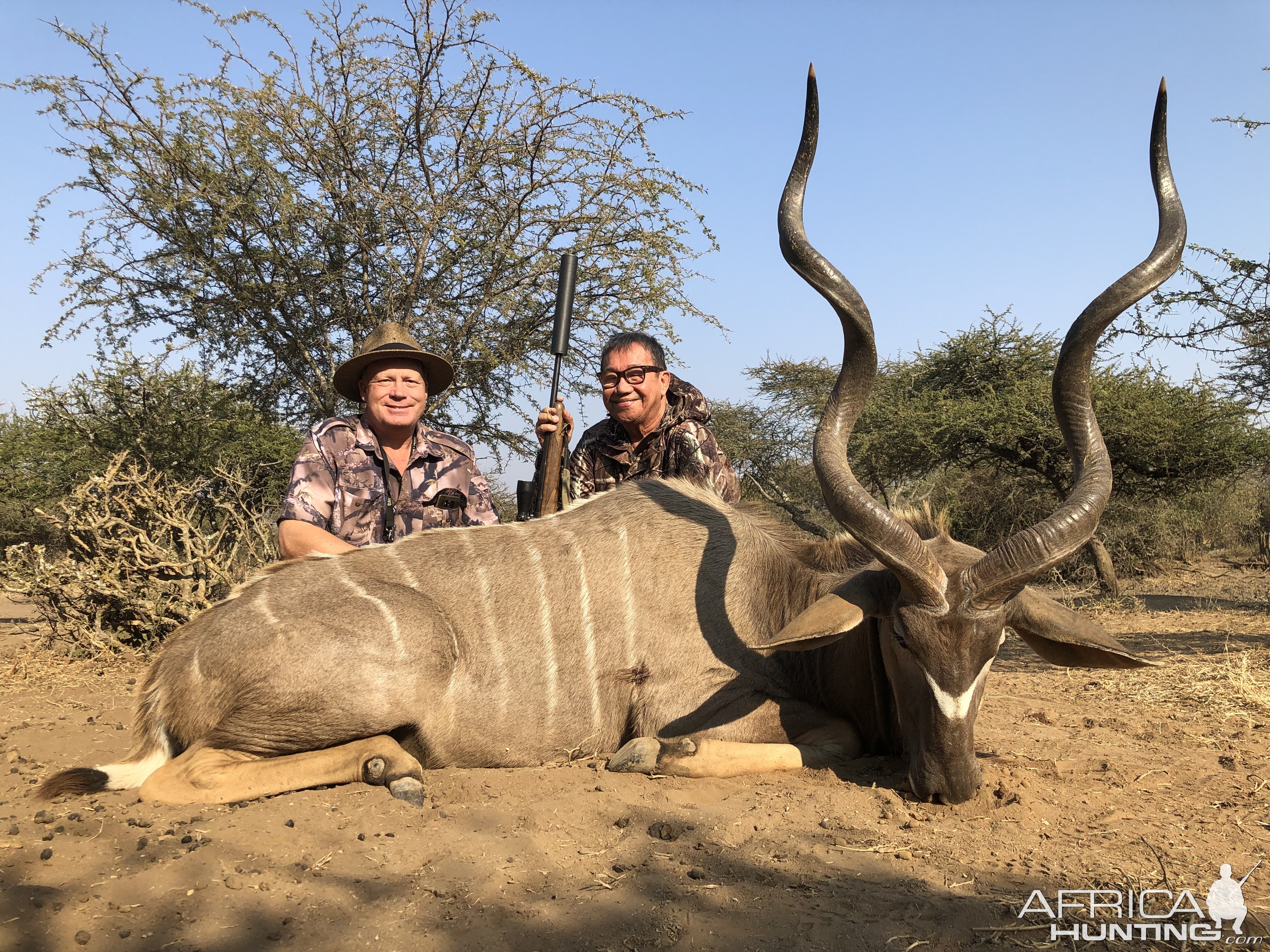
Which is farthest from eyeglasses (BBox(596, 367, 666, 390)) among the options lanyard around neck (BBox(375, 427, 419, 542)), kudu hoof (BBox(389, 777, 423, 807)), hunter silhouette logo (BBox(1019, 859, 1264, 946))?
hunter silhouette logo (BBox(1019, 859, 1264, 946))

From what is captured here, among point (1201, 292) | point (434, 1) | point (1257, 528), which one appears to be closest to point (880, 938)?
point (1201, 292)

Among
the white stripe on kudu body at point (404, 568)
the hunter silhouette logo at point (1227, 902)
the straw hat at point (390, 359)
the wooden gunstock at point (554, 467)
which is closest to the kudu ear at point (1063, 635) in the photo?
the hunter silhouette logo at point (1227, 902)

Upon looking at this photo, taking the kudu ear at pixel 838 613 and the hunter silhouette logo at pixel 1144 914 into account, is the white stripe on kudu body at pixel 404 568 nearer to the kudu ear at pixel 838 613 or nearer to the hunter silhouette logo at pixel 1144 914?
the kudu ear at pixel 838 613

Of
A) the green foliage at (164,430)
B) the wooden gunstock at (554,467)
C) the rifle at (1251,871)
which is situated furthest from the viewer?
the green foliage at (164,430)

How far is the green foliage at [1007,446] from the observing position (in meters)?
9.95

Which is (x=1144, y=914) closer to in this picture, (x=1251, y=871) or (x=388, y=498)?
(x=1251, y=871)

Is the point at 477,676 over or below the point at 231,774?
over

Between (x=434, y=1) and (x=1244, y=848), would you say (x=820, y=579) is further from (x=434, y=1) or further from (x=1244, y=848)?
(x=434, y=1)

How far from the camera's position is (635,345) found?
5.04 metres

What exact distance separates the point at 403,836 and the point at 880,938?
142 centimetres

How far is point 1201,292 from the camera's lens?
7098 millimetres

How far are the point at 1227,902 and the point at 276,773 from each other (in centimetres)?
296

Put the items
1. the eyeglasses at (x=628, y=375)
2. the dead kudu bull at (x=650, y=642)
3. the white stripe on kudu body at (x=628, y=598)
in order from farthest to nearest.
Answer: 1. the eyeglasses at (x=628, y=375)
2. the white stripe on kudu body at (x=628, y=598)
3. the dead kudu bull at (x=650, y=642)

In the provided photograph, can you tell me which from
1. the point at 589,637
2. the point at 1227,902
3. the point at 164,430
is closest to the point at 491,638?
the point at 589,637
